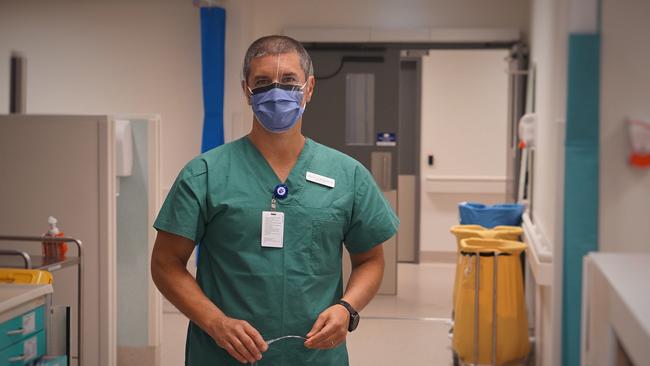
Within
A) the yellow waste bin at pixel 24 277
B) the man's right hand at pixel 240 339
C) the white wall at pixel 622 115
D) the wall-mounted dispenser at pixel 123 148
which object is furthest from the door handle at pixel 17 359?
the white wall at pixel 622 115

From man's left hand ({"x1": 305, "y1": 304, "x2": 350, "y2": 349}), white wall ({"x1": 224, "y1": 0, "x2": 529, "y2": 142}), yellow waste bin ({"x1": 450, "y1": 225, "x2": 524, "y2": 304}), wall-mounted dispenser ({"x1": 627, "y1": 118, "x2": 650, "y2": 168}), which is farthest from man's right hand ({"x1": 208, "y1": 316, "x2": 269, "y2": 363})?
white wall ({"x1": 224, "y1": 0, "x2": 529, "y2": 142})

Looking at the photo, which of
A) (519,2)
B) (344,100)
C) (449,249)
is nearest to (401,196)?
(449,249)

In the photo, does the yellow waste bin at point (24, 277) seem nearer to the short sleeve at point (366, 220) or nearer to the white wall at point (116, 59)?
the short sleeve at point (366, 220)

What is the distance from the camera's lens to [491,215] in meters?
5.37

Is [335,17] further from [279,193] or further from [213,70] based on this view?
[279,193]

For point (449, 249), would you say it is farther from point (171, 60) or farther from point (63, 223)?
point (63, 223)

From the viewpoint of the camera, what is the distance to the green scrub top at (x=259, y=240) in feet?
6.41

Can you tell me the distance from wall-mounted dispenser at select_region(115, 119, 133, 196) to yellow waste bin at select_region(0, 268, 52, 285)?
1.42 m

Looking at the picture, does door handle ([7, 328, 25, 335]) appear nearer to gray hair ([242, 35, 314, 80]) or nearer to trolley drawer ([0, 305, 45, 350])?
trolley drawer ([0, 305, 45, 350])

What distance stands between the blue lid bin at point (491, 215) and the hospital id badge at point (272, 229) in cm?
357

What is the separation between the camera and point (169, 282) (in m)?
1.92

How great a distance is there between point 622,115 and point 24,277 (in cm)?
238

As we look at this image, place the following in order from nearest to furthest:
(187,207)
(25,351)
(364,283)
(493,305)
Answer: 1. (187,207)
2. (364,283)
3. (25,351)
4. (493,305)

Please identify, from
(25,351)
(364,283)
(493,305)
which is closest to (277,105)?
(364,283)
